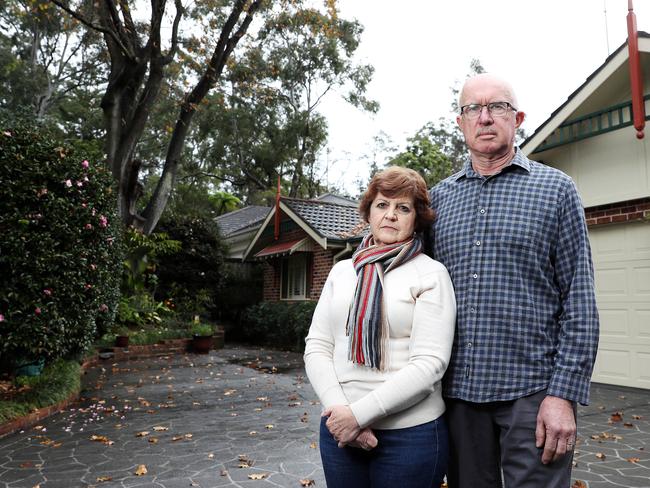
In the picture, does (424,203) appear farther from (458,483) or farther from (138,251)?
(138,251)

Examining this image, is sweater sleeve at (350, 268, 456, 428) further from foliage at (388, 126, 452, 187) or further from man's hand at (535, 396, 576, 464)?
foliage at (388, 126, 452, 187)

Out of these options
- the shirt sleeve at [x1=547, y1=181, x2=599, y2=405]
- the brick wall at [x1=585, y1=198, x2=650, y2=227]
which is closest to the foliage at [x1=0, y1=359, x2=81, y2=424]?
the shirt sleeve at [x1=547, y1=181, x2=599, y2=405]

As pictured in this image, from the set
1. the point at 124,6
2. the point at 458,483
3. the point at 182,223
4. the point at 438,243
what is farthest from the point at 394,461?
the point at 182,223

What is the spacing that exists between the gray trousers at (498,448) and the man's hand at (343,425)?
413mm

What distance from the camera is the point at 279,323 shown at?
48.0ft

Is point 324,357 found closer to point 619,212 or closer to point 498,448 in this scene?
point 498,448

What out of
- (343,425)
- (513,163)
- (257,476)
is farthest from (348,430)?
(257,476)

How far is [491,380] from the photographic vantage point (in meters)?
1.84

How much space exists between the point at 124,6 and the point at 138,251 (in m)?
5.84

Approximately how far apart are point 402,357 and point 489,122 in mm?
964

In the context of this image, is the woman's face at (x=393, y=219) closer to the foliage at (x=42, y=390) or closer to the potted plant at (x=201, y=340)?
the foliage at (x=42, y=390)

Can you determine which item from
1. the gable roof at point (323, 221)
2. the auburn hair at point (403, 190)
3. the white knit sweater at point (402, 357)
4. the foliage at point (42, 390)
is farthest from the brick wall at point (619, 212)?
the foliage at point (42, 390)

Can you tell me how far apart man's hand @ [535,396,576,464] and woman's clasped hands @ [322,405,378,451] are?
0.56m

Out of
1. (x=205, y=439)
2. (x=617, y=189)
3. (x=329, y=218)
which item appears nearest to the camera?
(x=205, y=439)
